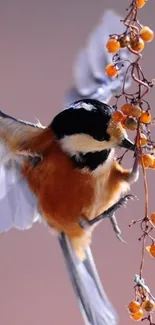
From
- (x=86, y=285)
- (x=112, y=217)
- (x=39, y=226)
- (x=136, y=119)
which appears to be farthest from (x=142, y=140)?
(x=39, y=226)

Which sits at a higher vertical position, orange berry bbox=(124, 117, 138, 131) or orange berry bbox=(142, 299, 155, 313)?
orange berry bbox=(124, 117, 138, 131)

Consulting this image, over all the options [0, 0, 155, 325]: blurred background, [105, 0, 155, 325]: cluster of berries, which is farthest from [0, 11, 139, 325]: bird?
[0, 0, 155, 325]: blurred background

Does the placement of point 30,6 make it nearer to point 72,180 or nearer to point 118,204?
point 72,180

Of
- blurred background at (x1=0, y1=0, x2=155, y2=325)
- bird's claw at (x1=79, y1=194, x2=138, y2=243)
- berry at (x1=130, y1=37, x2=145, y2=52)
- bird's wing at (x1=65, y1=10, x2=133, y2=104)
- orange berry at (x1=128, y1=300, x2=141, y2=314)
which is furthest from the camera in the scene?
blurred background at (x1=0, y1=0, x2=155, y2=325)

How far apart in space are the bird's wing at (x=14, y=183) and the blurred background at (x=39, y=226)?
1.03 m

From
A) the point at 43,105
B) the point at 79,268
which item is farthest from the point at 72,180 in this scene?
the point at 43,105

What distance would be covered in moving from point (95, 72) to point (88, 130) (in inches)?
5.7

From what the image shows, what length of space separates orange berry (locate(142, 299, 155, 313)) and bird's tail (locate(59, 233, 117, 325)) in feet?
1.11

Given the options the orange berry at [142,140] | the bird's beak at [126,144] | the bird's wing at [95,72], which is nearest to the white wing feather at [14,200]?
the bird's wing at [95,72]

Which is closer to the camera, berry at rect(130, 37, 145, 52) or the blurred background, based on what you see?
berry at rect(130, 37, 145, 52)

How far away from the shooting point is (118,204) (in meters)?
1.01

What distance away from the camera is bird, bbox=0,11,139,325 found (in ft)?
3.59

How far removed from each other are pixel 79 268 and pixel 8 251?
0.98 metres

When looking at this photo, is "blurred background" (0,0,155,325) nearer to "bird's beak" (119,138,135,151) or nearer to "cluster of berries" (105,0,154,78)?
"bird's beak" (119,138,135,151)
